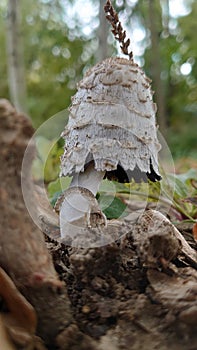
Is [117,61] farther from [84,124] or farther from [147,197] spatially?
[147,197]

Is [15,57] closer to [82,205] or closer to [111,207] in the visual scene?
[111,207]

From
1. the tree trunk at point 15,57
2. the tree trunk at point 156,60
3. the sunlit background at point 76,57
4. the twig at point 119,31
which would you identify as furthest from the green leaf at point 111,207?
the sunlit background at point 76,57

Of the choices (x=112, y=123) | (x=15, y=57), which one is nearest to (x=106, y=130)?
(x=112, y=123)

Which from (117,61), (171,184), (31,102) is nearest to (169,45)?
(31,102)

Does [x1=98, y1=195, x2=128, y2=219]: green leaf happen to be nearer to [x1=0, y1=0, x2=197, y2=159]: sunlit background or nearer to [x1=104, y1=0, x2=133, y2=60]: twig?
[x1=104, y1=0, x2=133, y2=60]: twig

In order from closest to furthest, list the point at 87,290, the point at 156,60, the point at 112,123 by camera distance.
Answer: the point at 87,290 < the point at 112,123 < the point at 156,60

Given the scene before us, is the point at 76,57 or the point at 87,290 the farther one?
the point at 76,57
